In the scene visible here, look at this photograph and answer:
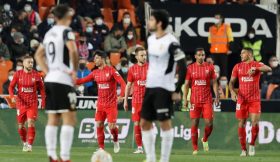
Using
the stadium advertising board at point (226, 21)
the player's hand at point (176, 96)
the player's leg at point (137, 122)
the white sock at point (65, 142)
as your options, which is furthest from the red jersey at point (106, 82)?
the stadium advertising board at point (226, 21)

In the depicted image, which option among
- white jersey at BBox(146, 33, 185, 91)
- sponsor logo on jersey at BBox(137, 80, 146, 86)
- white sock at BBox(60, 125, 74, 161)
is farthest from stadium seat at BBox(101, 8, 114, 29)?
white sock at BBox(60, 125, 74, 161)

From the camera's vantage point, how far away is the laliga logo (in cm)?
2906

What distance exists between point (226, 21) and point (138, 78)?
33.4ft

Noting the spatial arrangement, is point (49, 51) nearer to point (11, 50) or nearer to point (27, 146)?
point (27, 146)

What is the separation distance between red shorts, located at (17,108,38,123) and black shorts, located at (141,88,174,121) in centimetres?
861

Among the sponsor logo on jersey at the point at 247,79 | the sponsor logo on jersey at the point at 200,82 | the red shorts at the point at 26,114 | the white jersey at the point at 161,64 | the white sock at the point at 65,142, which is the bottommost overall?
the red shorts at the point at 26,114

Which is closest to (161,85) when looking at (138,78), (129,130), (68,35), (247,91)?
(68,35)

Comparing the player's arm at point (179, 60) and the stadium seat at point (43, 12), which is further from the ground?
the stadium seat at point (43, 12)

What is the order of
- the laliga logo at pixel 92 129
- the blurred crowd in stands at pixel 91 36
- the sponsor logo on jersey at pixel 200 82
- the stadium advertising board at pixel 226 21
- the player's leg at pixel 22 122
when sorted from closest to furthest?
the sponsor logo on jersey at pixel 200 82 < the player's leg at pixel 22 122 < the laliga logo at pixel 92 129 < the blurred crowd in stands at pixel 91 36 < the stadium advertising board at pixel 226 21

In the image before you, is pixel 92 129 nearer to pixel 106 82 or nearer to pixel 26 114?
pixel 26 114

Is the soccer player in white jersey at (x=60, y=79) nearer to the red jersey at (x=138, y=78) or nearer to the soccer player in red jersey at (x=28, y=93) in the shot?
the red jersey at (x=138, y=78)

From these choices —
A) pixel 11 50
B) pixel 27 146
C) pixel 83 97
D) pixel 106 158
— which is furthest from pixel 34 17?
pixel 106 158

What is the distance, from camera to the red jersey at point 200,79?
1000 inches

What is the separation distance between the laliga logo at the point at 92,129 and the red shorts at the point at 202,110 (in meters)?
3.69
